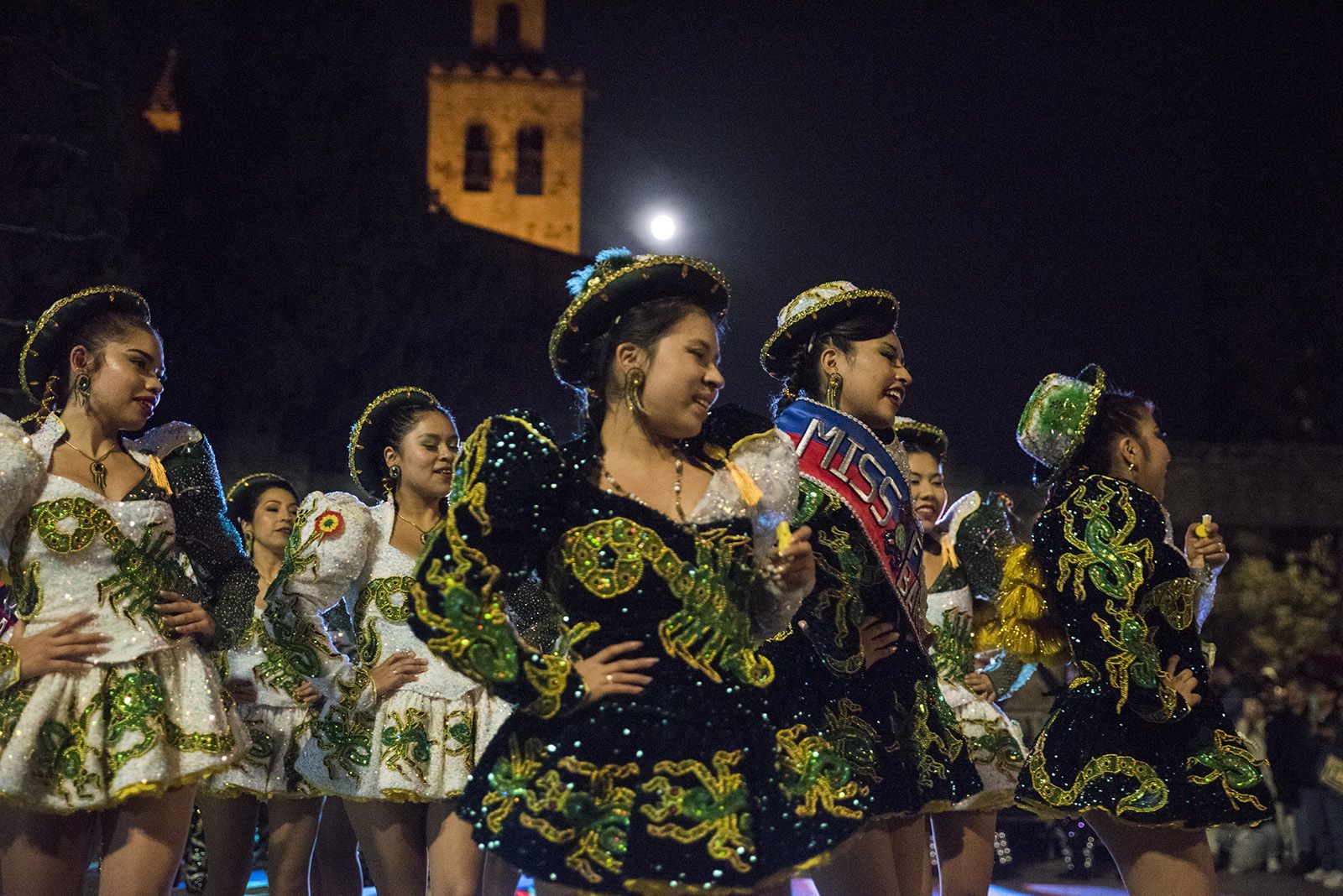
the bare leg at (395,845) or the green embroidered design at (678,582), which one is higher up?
the green embroidered design at (678,582)

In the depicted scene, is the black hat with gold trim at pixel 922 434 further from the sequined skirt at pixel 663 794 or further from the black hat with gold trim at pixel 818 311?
the sequined skirt at pixel 663 794

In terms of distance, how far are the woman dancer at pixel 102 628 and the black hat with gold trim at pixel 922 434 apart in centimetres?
261

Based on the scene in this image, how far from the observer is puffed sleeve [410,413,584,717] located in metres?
2.84

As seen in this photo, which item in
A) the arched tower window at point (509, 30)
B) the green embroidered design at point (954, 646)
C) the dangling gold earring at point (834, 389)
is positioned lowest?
the green embroidered design at point (954, 646)

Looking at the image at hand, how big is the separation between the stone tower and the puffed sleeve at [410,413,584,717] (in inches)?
1721

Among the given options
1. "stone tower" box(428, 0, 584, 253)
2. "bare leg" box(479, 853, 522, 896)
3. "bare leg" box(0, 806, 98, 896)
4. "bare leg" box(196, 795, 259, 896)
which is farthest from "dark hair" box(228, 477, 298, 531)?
"stone tower" box(428, 0, 584, 253)

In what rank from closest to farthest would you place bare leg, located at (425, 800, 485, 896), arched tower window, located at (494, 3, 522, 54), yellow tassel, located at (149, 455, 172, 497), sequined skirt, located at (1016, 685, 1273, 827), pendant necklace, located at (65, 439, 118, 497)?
1. sequined skirt, located at (1016, 685, 1273, 827)
2. pendant necklace, located at (65, 439, 118, 497)
3. yellow tassel, located at (149, 455, 172, 497)
4. bare leg, located at (425, 800, 485, 896)
5. arched tower window, located at (494, 3, 522, 54)

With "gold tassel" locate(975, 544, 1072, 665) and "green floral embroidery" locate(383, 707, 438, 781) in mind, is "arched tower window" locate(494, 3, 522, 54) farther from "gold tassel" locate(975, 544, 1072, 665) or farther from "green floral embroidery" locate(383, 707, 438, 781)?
"gold tassel" locate(975, 544, 1072, 665)

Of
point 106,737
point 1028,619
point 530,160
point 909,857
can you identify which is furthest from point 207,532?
point 530,160

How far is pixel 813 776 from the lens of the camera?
2.89 meters

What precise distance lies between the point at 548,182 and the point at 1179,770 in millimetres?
44227

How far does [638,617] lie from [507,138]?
149ft

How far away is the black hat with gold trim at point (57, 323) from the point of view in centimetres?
388

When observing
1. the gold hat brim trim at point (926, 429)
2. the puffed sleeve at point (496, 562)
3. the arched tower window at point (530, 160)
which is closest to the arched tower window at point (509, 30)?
the arched tower window at point (530, 160)
